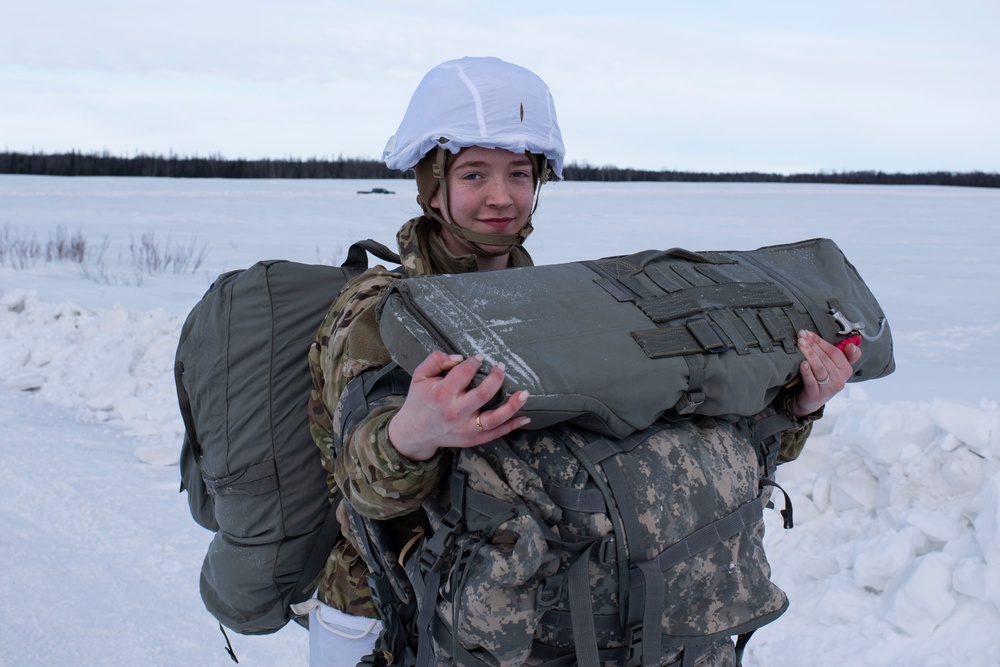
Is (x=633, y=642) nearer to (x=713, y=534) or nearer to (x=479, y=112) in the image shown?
(x=713, y=534)

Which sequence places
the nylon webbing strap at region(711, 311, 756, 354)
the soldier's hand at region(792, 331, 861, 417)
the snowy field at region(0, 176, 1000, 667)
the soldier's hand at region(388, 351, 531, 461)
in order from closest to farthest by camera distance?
the soldier's hand at region(388, 351, 531, 461) → the nylon webbing strap at region(711, 311, 756, 354) → the soldier's hand at region(792, 331, 861, 417) → the snowy field at region(0, 176, 1000, 667)

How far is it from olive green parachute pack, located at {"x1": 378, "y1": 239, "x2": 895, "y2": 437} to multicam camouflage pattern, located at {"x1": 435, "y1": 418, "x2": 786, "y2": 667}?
8 cm

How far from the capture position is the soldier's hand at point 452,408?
1365 mm

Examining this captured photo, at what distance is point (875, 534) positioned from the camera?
11.8 ft

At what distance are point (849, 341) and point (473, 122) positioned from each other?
35.9 inches

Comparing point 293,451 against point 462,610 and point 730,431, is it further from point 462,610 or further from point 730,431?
point 730,431

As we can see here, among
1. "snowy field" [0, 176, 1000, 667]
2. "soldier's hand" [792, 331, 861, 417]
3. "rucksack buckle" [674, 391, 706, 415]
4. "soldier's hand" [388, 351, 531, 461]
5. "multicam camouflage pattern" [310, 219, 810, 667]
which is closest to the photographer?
"soldier's hand" [388, 351, 531, 461]

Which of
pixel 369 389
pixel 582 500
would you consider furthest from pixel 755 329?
pixel 369 389

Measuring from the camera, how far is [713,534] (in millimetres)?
1593

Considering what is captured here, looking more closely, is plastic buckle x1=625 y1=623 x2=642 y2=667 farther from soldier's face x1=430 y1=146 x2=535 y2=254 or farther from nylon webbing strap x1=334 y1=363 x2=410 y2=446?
soldier's face x1=430 y1=146 x2=535 y2=254

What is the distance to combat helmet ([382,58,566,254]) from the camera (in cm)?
194

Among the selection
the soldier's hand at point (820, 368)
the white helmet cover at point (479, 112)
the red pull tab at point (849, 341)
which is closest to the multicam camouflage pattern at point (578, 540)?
the soldier's hand at point (820, 368)

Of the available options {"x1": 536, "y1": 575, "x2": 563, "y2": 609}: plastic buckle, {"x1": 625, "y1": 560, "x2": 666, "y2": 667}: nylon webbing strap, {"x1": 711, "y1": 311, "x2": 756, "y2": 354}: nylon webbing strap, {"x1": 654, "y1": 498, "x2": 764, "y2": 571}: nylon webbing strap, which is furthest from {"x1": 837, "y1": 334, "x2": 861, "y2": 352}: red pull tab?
{"x1": 536, "y1": 575, "x2": 563, "y2": 609}: plastic buckle

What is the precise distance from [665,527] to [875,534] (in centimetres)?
243
